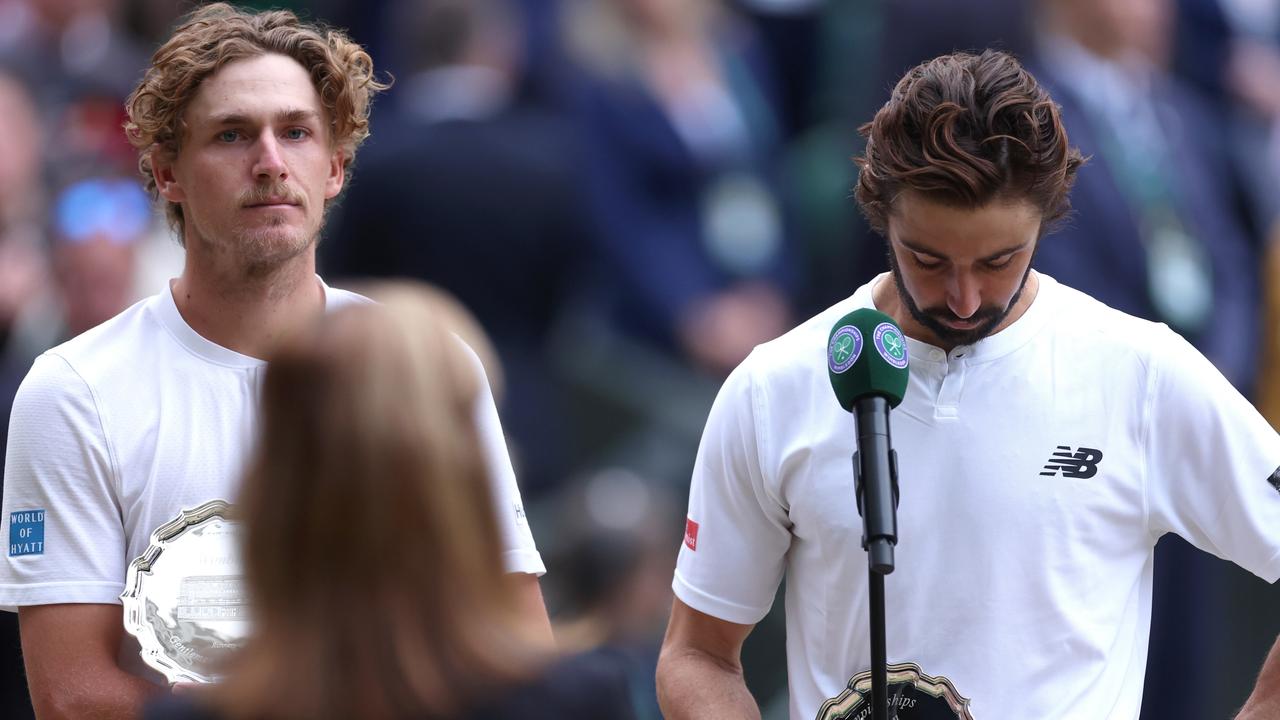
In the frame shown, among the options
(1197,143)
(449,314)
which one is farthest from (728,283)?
(449,314)

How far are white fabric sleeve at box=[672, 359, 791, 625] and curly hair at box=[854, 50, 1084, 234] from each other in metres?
0.46

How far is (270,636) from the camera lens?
238 centimetres

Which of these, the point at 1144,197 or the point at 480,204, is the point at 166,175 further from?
the point at 1144,197

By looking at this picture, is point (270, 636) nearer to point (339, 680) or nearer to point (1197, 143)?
point (339, 680)

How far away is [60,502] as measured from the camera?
3.41m

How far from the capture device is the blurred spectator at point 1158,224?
19.5 ft

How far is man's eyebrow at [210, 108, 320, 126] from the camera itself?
361 centimetres

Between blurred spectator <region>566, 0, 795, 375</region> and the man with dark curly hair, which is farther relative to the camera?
blurred spectator <region>566, 0, 795, 375</region>

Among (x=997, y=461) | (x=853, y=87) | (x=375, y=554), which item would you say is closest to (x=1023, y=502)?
(x=997, y=461)

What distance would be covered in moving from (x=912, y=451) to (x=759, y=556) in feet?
1.21

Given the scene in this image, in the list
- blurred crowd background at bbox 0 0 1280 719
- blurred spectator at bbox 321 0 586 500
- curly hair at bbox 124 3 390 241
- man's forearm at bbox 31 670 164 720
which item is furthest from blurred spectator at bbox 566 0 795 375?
man's forearm at bbox 31 670 164 720

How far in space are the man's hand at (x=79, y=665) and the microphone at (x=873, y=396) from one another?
131cm

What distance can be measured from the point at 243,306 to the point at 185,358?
0.15m

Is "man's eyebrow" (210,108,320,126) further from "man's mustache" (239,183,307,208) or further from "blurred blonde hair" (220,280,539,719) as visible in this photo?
"blurred blonde hair" (220,280,539,719)
